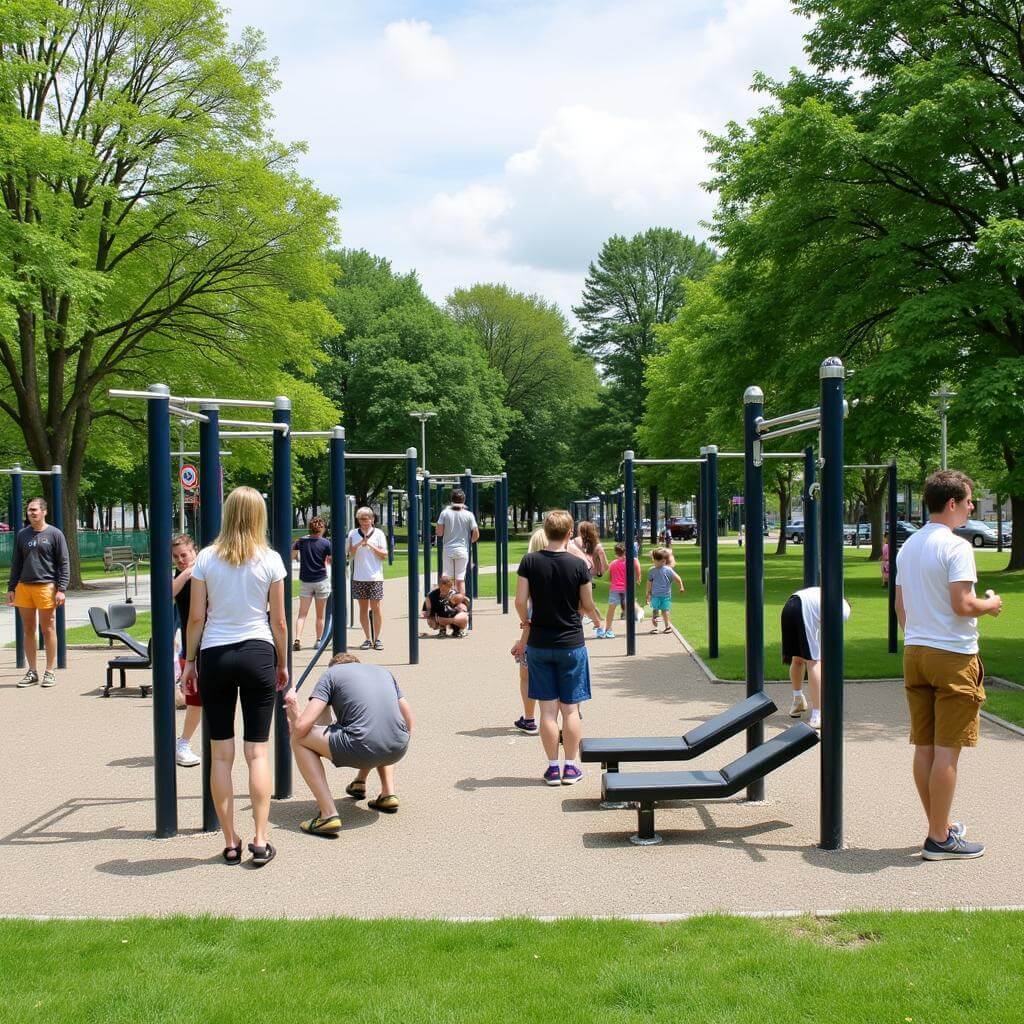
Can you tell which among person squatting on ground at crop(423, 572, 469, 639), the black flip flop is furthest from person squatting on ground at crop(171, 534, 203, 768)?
person squatting on ground at crop(423, 572, 469, 639)

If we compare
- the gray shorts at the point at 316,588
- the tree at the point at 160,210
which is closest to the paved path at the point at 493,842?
the gray shorts at the point at 316,588

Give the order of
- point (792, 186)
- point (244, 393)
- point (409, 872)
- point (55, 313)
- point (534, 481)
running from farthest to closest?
point (534, 481) < point (244, 393) < point (55, 313) < point (792, 186) < point (409, 872)

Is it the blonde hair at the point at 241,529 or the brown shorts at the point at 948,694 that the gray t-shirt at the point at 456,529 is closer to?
the blonde hair at the point at 241,529

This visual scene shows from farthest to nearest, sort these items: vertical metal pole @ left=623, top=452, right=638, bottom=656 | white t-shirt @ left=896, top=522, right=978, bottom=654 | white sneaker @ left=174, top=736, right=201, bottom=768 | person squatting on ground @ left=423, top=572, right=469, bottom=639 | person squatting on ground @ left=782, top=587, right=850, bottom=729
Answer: person squatting on ground @ left=423, top=572, right=469, bottom=639, vertical metal pole @ left=623, top=452, right=638, bottom=656, person squatting on ground @ left=782, top=587, right=850, bottom=729, white sneaker @ left=174, top=736, right=201, bottom=768, white t-shirt @ left=896, top=522, right=978, bottom=654

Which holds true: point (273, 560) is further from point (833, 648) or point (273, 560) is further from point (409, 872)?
point (833, 648)

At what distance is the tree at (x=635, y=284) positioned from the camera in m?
61.8

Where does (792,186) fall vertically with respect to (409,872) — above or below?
above

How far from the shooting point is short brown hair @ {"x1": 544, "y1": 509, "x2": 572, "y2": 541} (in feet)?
22.6

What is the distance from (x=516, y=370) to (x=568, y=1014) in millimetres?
66578

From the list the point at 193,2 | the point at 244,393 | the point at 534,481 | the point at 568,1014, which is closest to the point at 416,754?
the point at 568,1014

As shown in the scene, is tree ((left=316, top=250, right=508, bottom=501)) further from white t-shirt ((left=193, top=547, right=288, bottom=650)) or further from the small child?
white t-shirt ((left=193, top=547, right=288, bottom=650))

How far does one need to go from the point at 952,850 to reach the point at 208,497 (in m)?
4.60

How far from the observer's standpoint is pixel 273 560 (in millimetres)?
5547

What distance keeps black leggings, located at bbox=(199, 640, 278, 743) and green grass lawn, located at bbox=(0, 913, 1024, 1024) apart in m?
1.10
